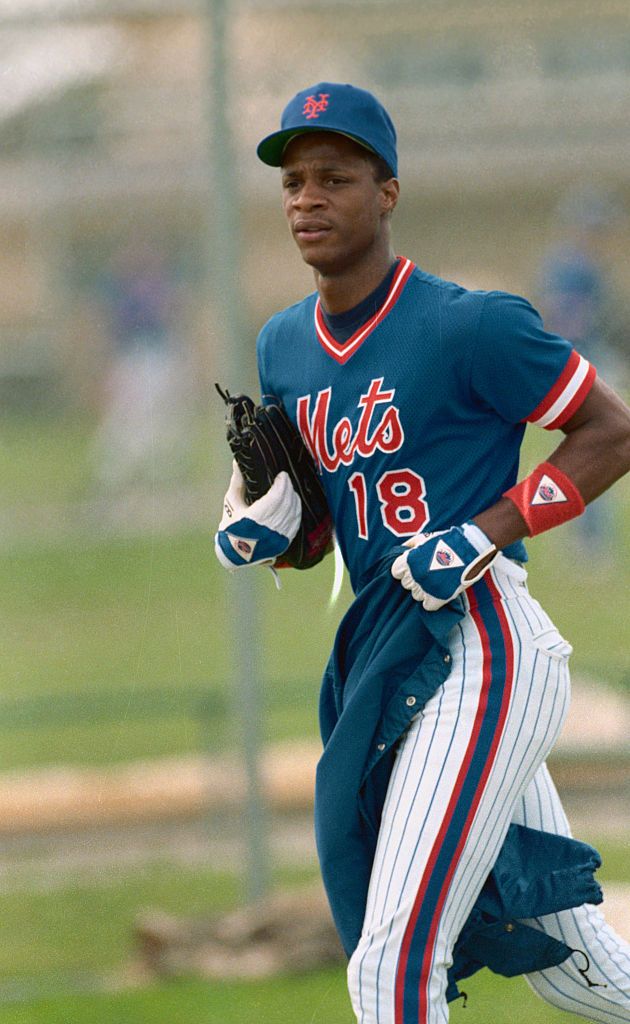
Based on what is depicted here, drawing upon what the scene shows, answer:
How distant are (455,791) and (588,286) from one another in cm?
349

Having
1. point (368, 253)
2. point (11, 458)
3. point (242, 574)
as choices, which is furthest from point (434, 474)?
point (11, 458)

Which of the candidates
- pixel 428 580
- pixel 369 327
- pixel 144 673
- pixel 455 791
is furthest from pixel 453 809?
pixel 144 673

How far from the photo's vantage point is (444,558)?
2318 millimetres

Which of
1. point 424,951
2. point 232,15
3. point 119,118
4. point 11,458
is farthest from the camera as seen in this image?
point 11,458

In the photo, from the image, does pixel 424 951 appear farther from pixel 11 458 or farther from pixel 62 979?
pixel 11 458

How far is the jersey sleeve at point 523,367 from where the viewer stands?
2350 millimetres

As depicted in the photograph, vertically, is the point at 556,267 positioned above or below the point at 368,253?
above

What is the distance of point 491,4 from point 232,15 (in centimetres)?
85

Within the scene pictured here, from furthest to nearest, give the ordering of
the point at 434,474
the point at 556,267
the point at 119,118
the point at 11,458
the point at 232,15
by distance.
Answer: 1. the point at 11,458
2. the point at 556,267
3. the point at 119,118
4. the point at 232,15
5. the point at 434,474

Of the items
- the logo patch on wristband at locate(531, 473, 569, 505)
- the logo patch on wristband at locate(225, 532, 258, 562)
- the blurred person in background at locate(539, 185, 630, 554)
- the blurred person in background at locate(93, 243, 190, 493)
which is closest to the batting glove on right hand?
the logo patch on wristband at locate(225, 532, 258, 562)

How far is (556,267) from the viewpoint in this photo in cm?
538

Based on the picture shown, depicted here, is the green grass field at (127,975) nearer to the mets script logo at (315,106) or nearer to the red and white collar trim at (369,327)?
the red and white collar trim at (369,327)

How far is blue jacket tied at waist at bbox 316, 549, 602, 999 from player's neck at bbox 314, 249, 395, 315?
1.35 feet

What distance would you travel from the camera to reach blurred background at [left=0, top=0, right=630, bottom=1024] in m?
3.79
